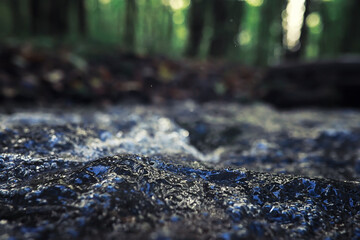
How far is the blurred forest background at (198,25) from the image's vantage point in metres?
7.27

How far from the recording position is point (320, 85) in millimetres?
4781

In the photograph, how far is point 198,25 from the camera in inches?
391

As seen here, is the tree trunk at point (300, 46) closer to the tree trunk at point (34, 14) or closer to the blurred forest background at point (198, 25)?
the blurred forest background at point (198, 25)

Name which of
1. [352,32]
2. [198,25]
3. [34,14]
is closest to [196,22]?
[198,25]

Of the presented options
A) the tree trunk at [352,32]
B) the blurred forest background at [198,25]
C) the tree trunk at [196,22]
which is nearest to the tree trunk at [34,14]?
the blurred forest background at [198,25]

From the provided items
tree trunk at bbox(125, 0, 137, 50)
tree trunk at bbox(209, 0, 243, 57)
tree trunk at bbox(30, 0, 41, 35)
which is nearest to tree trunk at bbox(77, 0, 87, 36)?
tree trunk at bbox(30, 0, 41, 35)

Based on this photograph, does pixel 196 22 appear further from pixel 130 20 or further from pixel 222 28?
pixel 130 20

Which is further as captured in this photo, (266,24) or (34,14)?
(266,24)

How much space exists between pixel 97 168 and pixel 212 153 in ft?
3.36

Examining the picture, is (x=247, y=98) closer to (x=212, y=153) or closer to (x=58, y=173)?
(x=212, y=153)

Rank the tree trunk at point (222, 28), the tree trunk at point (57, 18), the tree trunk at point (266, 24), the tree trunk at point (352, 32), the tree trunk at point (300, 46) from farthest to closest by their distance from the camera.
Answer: the tree trunk at point (352, 32) → the tree trunk at point (266, 24) → the tree trunk at point (222, 28) → the tree trunk at point (57, 18) → the tree trunk at point (300, 46)

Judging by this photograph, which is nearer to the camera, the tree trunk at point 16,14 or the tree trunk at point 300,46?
the tree trunk at point 300,46

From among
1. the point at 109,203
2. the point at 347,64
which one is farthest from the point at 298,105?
the point at 109,203

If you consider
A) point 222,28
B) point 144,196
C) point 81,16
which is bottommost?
point 144,196
